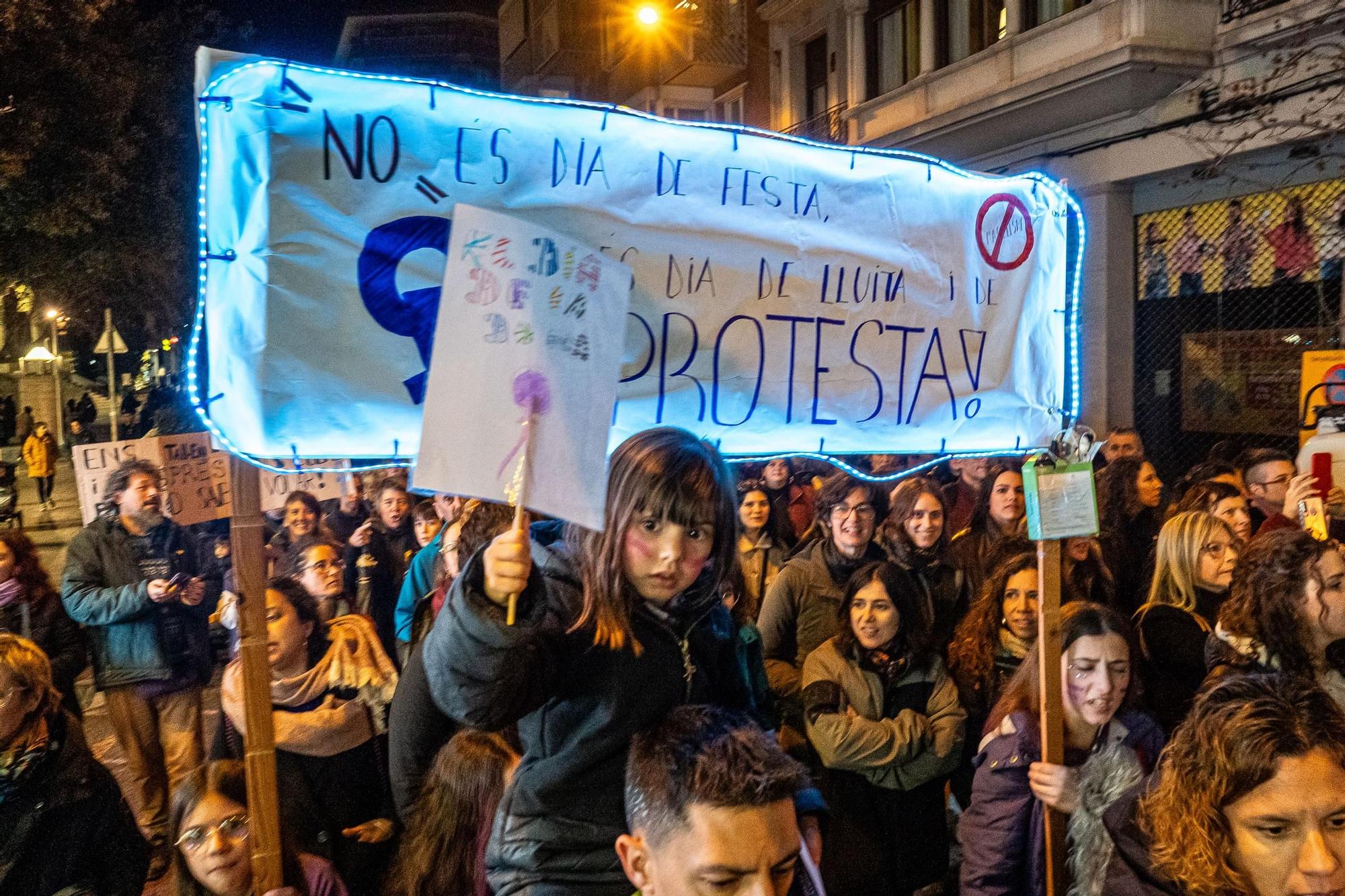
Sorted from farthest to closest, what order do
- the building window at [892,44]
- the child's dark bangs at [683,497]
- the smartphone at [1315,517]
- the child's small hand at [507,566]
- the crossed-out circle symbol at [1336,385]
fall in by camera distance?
the building window at [892,44]
the crossed-out circle symbol at [1336,385]
the smartphone at [1315,517]
the child's dark bangs at [683,497]
the child's small hand at [507,566]

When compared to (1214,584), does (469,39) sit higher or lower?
higher

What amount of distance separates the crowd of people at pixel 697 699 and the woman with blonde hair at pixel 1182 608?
1 cm

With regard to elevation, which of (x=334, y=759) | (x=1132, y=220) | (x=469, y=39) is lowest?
(x=334, y=759)

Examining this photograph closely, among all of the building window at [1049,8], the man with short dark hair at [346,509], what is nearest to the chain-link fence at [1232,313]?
the building window at [1049,8]

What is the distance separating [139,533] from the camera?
17.6 feet

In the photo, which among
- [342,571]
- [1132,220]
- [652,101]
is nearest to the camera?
[342,571]

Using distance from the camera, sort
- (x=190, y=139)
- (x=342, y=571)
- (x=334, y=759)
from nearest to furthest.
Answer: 1. (x=334, y=759)
2. (x=342, y=571)
3. (x=190, y=139)

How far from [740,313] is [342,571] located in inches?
124

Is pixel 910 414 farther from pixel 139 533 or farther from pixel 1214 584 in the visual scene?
pixel 139 533

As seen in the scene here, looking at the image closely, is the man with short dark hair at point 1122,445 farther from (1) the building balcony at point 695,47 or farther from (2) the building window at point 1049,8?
(1) the building balcony at point 695,47

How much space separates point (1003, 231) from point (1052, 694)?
1.45 meters

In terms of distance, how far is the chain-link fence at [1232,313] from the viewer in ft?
34.2

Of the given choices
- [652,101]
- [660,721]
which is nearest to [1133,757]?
[660,721]

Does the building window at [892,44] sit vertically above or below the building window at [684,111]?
below
